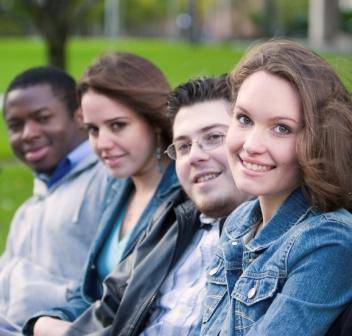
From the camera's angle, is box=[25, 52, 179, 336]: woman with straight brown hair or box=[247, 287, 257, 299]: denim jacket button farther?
box=[25, 52, 179, 336]: woman with straight brown hair

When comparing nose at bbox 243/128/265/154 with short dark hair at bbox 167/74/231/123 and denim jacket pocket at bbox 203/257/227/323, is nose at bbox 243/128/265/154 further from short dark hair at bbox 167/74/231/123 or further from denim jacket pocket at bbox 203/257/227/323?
short dark hair at bbox 167/74/231/123

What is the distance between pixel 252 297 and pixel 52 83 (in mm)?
2405

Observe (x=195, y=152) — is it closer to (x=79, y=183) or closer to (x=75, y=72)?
(x=79, y=183)

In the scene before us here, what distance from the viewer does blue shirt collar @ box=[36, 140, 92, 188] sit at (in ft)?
14.3

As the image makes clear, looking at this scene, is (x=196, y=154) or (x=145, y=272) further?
(x=145, y=272)

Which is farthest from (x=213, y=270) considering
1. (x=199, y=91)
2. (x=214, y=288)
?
(x=199, y=91)

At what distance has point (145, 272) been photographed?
10.5 feet

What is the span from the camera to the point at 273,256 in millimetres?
2354

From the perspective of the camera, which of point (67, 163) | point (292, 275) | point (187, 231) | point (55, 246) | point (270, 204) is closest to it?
point (292, 275)

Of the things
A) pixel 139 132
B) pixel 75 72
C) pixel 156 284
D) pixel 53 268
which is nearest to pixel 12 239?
pixel 53 268

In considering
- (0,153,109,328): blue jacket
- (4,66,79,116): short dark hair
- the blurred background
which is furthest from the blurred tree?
(0,153,109,328): blue jacket

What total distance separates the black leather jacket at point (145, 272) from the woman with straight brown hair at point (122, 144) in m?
0.21

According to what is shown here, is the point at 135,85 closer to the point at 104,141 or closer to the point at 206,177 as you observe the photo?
the point at 104,141

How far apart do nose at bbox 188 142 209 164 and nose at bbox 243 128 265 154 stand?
671mm
